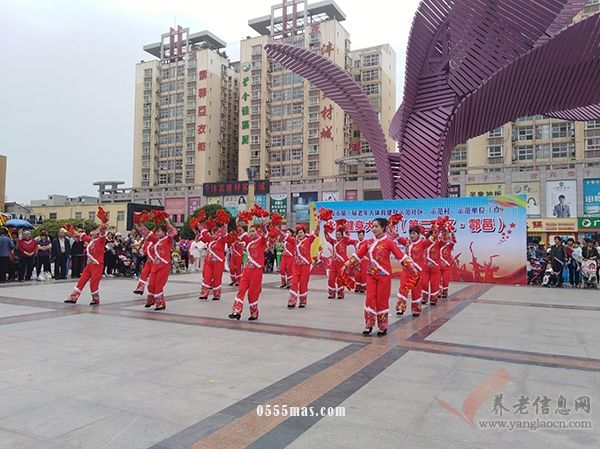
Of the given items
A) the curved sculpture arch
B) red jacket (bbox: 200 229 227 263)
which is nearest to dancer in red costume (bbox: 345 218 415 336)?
red jacket (bbox: 200 229 227 263)

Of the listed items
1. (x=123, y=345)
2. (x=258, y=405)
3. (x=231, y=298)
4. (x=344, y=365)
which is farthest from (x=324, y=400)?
(x=231, y=298)

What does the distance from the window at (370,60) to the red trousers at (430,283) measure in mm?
48306

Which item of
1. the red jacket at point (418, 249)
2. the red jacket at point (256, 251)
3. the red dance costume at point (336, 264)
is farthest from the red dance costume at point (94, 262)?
the red jacket at point (418, 249)

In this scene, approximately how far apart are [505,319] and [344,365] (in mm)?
4122

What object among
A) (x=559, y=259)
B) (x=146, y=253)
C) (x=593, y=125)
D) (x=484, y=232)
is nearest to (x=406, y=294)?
(x=146, y=253)

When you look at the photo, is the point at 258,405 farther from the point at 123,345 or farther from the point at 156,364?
the point at 123,345

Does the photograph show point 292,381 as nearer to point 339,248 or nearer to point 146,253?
point 146,253

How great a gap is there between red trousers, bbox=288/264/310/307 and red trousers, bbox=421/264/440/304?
2.25 metres

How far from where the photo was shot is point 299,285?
8.76 metres

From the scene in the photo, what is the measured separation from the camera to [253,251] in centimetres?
732

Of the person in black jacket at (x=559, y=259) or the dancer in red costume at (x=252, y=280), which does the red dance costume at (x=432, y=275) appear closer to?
the dancer in red costume at (x=252, y=280)

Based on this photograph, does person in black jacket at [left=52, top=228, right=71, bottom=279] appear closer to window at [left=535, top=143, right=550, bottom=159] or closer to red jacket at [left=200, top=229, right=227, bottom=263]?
red jacket at [left=200, top=229, right=227, bottom=263]

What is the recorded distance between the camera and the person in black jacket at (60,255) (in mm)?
13531

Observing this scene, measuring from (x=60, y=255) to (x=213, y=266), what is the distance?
6.29 m
